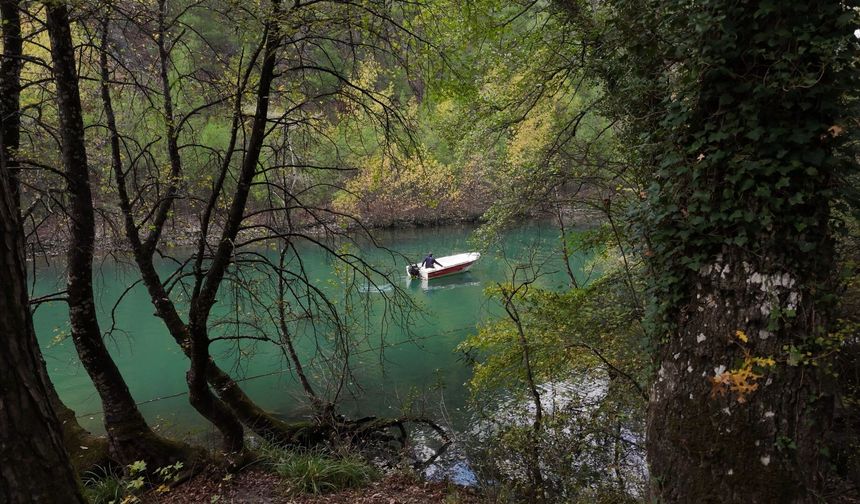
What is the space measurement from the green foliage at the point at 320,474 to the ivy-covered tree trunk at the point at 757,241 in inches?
124

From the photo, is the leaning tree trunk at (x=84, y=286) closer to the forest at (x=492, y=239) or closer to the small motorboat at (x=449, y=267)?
the forest at (x=492, y=239)

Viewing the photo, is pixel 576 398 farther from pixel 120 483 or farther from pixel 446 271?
pixel 446 271

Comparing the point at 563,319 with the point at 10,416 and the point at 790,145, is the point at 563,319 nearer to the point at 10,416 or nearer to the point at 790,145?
the point at 790,145

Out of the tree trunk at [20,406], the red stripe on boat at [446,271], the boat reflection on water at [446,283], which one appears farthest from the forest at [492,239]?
the red stripe on boat at [446,271]

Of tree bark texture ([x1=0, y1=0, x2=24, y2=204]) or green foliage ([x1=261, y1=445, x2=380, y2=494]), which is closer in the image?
tree bark texture ([x1=0, y1=0, x2=24, y2=204])

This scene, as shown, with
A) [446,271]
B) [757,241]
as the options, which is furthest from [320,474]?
[446,271]

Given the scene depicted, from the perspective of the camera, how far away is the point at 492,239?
270 inches

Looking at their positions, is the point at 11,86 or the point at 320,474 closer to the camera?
the point at 11,86

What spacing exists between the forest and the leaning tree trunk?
3 cm

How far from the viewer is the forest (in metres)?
2.36

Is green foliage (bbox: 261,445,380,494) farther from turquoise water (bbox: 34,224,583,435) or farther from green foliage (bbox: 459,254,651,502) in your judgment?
green foliage (bbox: 459,254,651,502)

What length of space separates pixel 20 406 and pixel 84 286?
3536 mm

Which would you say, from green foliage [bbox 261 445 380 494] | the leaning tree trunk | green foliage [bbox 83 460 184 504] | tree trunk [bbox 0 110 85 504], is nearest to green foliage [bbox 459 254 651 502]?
green foliage [bbox 261 445 380 494]

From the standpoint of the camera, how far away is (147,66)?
20.1ft
